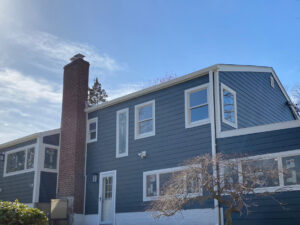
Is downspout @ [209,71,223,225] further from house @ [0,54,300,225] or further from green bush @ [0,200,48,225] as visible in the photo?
green bush @ [0,200,48,225]

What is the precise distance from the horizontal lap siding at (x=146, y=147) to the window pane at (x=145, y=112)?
0.96 ft

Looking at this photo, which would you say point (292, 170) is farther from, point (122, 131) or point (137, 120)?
point (122, 131)

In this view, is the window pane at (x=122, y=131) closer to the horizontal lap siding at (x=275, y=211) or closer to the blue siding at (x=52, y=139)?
the blue siding at (x=52, y=139)

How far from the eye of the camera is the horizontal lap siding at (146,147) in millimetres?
12555

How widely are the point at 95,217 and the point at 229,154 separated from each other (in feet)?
21.2

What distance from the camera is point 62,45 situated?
1383cm

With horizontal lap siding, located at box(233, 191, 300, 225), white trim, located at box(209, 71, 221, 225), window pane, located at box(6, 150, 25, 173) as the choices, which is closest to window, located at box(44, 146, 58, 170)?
window pane, located at box(6, 150, 25, 173)

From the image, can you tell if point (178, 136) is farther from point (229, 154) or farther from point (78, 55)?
point (78, 55)

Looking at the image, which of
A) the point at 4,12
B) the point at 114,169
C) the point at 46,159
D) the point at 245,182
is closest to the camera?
the point at 245,182

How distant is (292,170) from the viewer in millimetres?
10078

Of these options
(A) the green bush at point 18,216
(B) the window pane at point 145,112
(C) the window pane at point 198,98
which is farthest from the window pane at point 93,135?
(A) the green bush at point 18,216

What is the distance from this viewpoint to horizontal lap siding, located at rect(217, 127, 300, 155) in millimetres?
10219

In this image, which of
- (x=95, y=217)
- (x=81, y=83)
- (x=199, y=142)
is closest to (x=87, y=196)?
(x=95, y=217)

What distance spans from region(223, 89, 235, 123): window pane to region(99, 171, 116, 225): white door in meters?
5.02
